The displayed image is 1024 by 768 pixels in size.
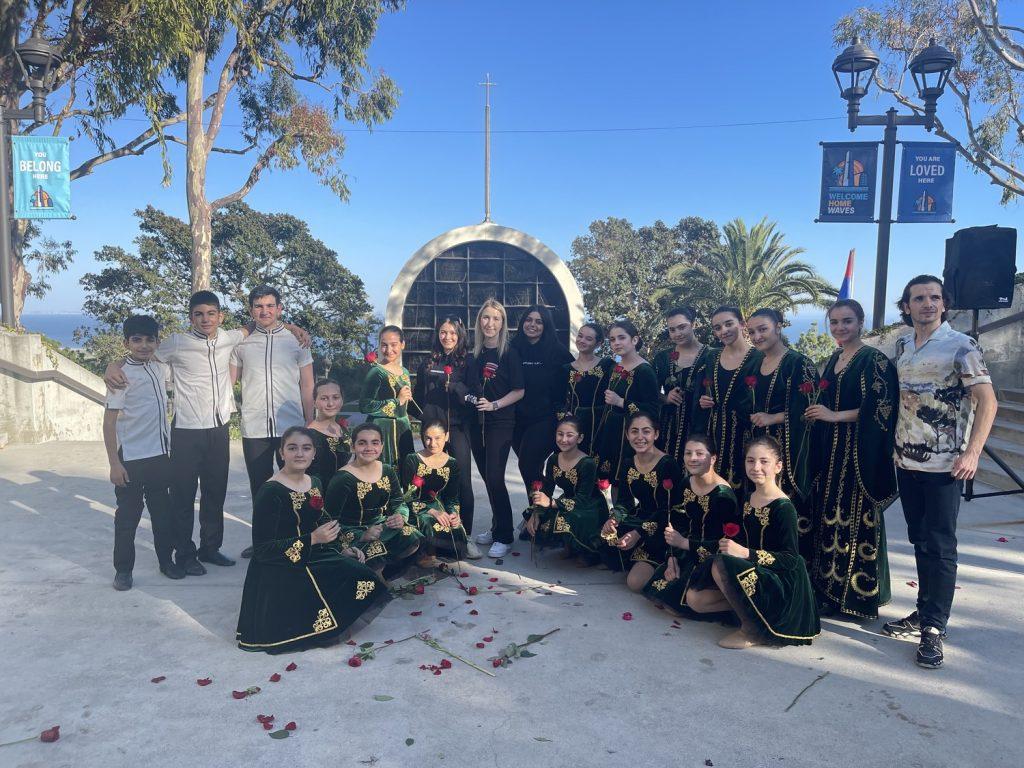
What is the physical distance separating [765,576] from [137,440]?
3.42 m

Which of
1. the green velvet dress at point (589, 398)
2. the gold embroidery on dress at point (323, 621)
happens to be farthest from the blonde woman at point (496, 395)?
the gold embroidery on dress at point (323, 621)

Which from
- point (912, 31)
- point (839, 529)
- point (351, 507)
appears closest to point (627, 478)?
point (839, 529)

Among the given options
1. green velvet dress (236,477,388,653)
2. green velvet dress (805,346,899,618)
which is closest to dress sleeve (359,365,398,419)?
green velvet dress (236,477,388,653)

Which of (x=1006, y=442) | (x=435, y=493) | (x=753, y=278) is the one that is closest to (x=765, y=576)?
(x=435, y=493)

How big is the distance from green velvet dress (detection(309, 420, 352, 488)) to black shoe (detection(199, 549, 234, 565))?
82cm

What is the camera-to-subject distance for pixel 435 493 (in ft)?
14.1

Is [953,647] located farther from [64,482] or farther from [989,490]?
[64,482]

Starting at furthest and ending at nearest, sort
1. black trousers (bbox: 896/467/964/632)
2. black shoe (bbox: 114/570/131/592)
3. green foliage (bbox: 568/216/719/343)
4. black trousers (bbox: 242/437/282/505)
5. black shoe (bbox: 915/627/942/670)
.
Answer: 1. green foliage (bbox: 568/216/719/343)
2. black trousers (bbox: 242/437/282/505)
3. black shoe (bbox: 114/570/131/592)
4. black trousers (bbox: 896/467/964/632)
5. black shoe (bbox: 915/627/942/670)

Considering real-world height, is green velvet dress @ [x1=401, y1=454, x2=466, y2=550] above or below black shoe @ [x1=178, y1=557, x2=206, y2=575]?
above

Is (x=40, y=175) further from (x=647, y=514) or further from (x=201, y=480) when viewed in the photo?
(x=647, y=514)

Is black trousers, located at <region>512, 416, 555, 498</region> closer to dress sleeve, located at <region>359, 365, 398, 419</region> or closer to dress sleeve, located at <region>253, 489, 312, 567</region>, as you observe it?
dress sleeve, located at <region>359, 365, 398, 419</region>

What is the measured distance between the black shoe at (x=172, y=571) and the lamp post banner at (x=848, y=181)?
9.99 metres

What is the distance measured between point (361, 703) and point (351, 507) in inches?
52.2

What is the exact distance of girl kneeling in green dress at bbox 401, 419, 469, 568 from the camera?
4141 millimetres
